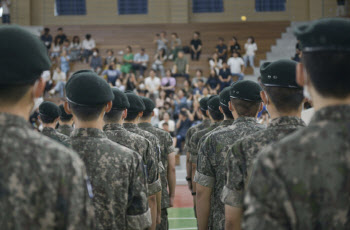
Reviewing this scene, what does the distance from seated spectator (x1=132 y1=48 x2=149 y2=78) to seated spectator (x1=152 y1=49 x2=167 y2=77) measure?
40 cm

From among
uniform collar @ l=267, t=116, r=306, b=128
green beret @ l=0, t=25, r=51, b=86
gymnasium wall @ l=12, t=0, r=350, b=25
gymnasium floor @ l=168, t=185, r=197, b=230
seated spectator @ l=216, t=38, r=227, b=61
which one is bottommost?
gymnasium floor @ l=168, t=185, r=197, b=230

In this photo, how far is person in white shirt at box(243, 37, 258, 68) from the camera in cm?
2184

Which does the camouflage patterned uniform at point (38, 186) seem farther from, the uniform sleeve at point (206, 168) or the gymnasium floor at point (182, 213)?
the gymnasium floor at point (182, 213)

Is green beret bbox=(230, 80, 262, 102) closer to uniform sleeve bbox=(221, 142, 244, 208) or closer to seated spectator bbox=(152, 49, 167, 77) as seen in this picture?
uniform sleeve bbox=(221, 142, 244, 208)

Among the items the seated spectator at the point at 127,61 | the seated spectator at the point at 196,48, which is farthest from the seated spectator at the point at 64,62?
the seated spectator at the point at 196,48

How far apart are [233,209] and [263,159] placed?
1.43 metres

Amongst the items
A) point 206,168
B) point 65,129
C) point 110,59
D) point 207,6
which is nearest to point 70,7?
point 110,59

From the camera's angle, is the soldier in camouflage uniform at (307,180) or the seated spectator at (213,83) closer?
the soldier in camouflage uniform at (307,180)

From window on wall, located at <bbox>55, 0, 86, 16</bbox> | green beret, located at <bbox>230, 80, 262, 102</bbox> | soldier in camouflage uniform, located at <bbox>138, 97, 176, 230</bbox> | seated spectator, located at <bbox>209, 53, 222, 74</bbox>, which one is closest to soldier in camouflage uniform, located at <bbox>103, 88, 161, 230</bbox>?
green beret, located at <bbox>230, 80, 262, 102</bbox>

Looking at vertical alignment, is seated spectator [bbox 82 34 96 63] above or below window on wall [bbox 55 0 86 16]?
below

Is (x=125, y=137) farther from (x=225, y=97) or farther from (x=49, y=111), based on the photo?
(x=49, y=111)

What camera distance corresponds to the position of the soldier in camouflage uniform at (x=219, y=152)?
4.16 m

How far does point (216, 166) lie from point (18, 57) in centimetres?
285

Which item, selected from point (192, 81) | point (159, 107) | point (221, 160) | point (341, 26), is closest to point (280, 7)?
point (192, 81)
